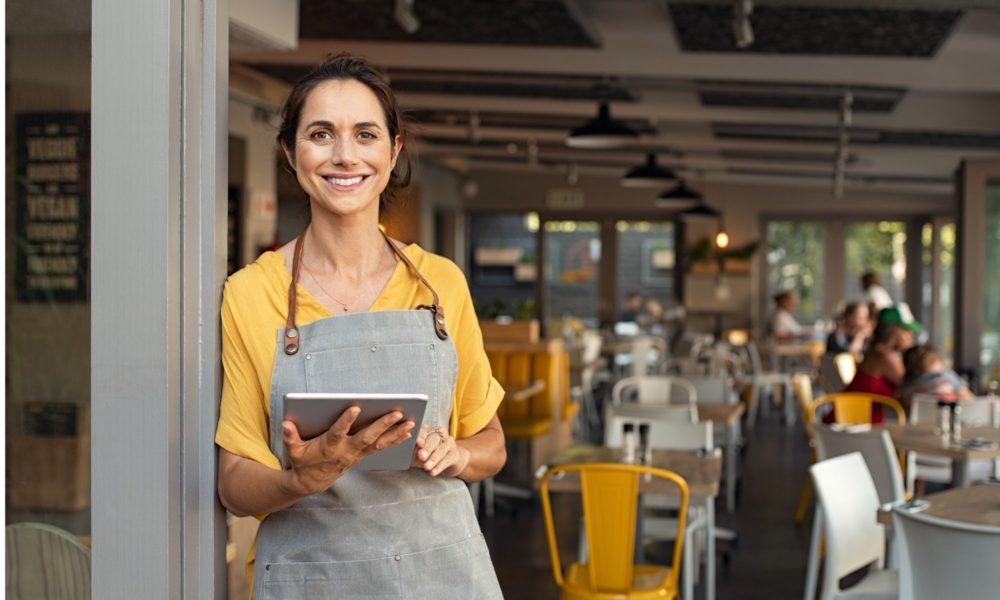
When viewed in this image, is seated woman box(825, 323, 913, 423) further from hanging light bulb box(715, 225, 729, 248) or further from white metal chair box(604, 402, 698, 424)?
hanging light bulb box(715, 225, 729, 248)

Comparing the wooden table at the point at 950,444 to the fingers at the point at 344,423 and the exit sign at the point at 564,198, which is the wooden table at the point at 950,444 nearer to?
the fingers at the point at 344,423

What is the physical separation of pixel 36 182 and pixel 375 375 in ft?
1.89

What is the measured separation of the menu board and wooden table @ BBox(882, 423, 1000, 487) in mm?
4673

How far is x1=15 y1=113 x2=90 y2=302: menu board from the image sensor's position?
1767 millimetres

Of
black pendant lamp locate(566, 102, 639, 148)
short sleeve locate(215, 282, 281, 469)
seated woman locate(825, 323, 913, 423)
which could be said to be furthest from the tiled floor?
short sleeve locate(215, 282, 281, 469)

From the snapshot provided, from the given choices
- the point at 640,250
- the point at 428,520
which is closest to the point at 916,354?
the point at 428,520

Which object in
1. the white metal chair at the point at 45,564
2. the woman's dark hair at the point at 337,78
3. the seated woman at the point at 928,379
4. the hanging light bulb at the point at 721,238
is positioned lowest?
the seated woman at the point at 928,379

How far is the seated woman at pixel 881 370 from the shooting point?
303 inches

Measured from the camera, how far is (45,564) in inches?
71.3

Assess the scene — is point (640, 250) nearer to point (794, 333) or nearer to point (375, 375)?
point (794, 333)

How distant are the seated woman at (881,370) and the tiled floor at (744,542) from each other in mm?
884

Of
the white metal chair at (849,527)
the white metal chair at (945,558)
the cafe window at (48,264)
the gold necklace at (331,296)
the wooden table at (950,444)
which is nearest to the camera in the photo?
the cafe window at (48,264)

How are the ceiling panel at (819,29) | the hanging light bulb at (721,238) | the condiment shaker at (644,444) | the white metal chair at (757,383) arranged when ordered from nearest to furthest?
1. the condiment shaker at (644,444)
2. the ceiling panel at (819,29)
3. the white metal chair at (757,383)
4. the hanging light bulb at (721,238)

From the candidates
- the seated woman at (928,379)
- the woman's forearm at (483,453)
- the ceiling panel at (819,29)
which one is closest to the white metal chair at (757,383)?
the ceiling panel at (819,29)
